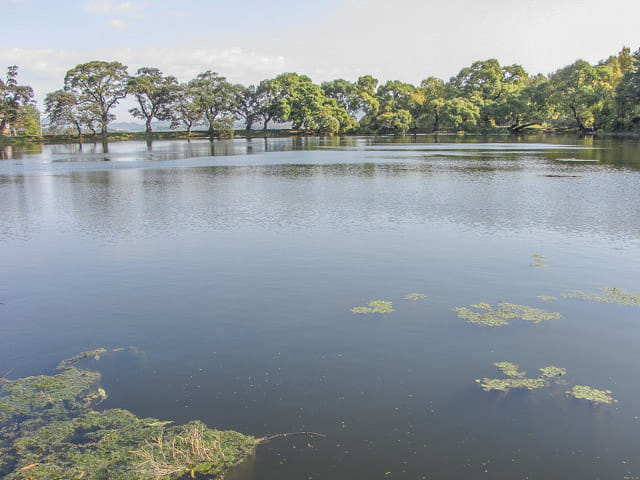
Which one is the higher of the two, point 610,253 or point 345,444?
point 610,253

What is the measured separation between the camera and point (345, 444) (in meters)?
6.34

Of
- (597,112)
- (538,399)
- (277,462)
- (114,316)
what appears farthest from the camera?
(597,112)

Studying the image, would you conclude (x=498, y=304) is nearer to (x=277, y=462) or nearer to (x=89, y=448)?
(x=277, y=462)

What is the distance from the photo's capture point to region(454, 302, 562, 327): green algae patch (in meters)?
10.2

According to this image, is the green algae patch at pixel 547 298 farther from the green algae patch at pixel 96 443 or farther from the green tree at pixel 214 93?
the green tree at pixel 214 93

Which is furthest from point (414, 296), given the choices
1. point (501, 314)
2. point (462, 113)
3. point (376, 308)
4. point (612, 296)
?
point (462, 113)

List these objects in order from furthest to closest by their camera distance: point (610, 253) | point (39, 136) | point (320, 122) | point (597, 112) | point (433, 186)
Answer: point (320, 122) < point (39, 136) < point (597, 112) < point (433, 186) < point (610, 253)

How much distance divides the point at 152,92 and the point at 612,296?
11116cm

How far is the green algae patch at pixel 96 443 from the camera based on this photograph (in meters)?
5.88

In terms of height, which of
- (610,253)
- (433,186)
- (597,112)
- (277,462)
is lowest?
(277,462)

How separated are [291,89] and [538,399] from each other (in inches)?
4757

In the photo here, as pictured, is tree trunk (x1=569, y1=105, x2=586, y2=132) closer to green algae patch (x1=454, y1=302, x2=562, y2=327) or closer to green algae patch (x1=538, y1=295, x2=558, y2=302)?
green algae patch (x1=538, y1=295, x2=558, y2=302)

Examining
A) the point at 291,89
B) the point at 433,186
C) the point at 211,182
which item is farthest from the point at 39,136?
the point at 433,186

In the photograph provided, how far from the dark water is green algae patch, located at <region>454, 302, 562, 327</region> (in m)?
0.32
